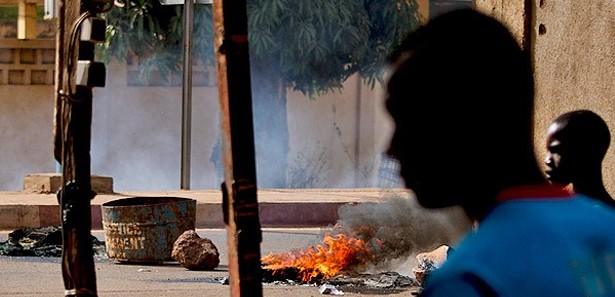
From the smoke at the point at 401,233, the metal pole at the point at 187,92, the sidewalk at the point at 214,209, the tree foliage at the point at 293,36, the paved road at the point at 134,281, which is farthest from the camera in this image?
the tree foliage at the point at 293,36

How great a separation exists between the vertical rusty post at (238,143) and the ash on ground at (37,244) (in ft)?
23.4

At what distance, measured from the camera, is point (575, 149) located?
509 cm

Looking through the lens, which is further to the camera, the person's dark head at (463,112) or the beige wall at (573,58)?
the beige wall at (573,58)

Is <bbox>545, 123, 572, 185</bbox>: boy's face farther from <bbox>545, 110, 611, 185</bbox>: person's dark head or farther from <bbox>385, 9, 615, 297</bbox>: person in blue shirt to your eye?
<bbox>385, 9, 615, 297</bbox>: person in blue shirt

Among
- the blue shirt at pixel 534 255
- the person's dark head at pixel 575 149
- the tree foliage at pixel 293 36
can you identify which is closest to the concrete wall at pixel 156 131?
the tree foliage at pixel 293 36

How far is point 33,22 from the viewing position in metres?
21.4

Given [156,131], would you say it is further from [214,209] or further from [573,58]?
[573,58]

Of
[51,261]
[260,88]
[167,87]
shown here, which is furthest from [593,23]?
[167,87]

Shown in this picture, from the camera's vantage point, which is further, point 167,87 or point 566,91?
point 167,87

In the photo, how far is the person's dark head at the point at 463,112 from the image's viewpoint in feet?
6.48

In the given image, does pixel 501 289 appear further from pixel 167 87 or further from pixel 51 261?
pixel 167 87

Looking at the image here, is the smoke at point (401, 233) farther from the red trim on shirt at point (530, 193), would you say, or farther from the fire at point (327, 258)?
the red trim on shirt at point (530, 193)

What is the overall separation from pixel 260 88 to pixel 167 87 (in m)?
2.04

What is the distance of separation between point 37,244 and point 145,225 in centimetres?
147
